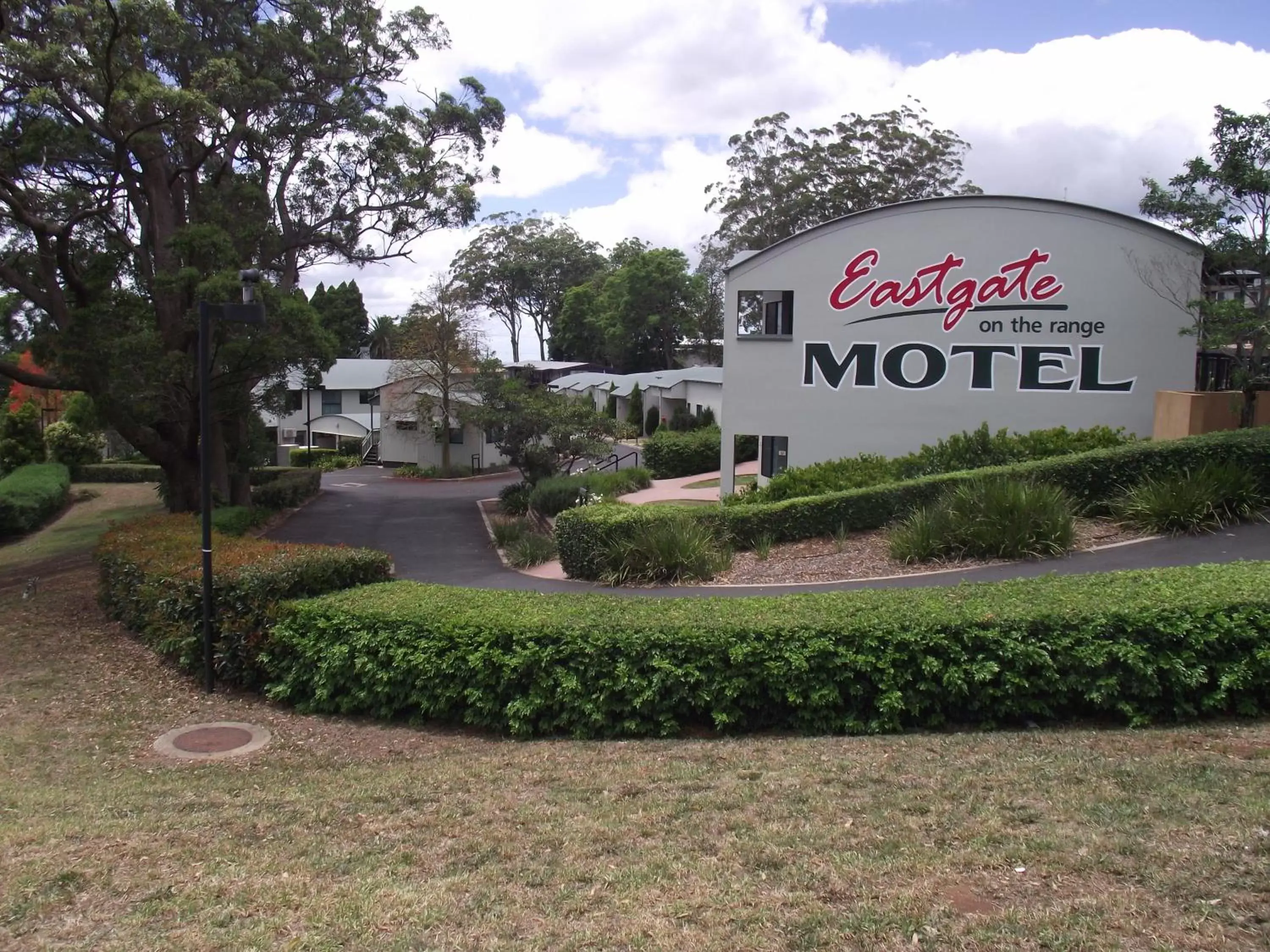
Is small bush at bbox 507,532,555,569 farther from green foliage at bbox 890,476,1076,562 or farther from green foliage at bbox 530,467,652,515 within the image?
green foliage at bbox 890,476,1076,562

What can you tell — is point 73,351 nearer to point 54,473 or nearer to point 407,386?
point 54,473

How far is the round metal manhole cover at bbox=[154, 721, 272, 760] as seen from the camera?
7.87m

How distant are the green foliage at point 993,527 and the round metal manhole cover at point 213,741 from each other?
831 centimetres

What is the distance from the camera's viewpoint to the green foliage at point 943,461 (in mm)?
16734

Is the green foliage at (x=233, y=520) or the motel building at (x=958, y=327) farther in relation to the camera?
the motel building at (x=958, y=327)

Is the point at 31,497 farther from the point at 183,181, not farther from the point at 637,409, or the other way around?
the point at 637,409

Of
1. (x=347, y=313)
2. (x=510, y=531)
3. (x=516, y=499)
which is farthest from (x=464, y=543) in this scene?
(x=347, y=313)

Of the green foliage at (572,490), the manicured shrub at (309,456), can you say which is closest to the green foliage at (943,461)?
the green foliage at (572,490)

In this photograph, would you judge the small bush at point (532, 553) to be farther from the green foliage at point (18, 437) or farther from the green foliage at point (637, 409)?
the green foliage at point (637, 409)

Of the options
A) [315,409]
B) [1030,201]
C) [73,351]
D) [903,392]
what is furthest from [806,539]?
[315,409]

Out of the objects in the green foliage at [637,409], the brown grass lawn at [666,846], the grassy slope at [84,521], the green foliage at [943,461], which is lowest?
the grassy slope at [84,521]

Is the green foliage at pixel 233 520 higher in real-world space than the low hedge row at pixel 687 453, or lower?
A: lower

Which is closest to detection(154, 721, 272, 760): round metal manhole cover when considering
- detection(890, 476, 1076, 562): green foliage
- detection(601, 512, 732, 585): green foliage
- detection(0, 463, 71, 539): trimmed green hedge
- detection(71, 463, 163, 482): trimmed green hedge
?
detection(601, 512, 732, 585): green foliage

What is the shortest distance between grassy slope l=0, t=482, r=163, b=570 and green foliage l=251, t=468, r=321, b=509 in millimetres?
2860
